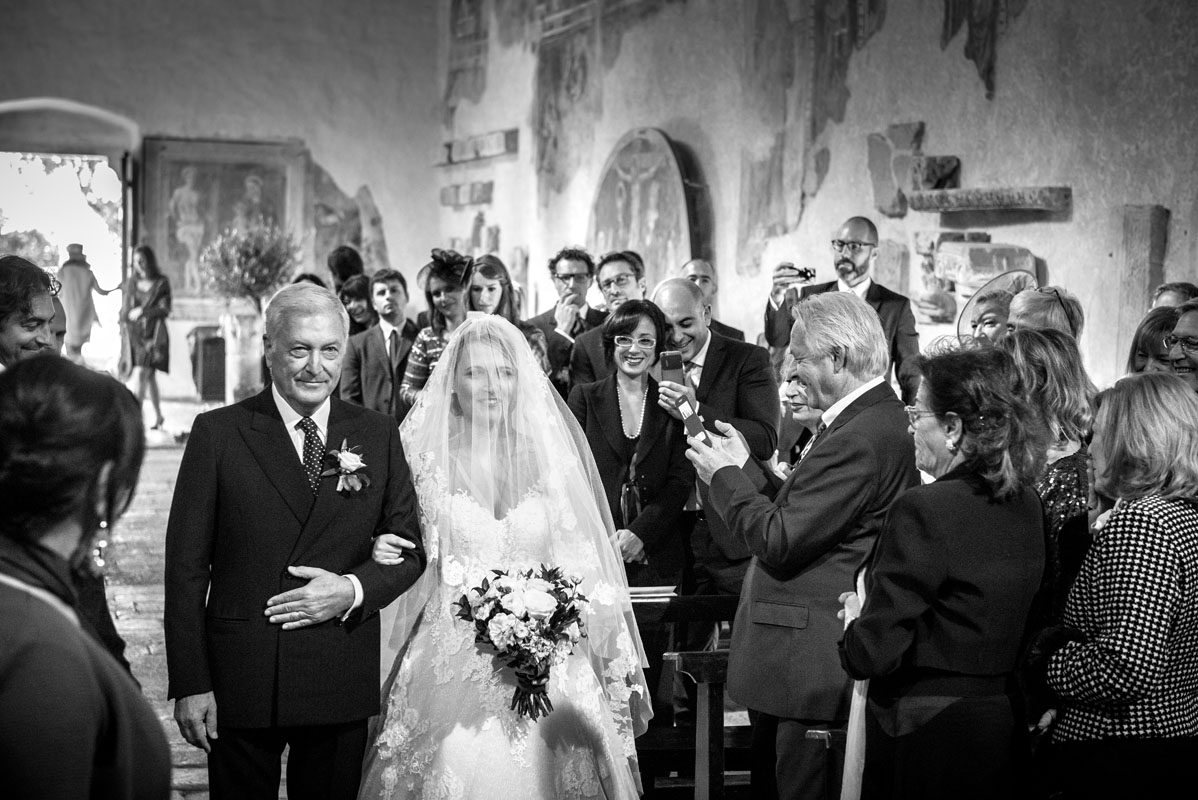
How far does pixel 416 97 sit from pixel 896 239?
1351 cm

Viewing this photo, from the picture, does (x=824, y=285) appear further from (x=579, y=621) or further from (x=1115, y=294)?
(x=579, y=621)

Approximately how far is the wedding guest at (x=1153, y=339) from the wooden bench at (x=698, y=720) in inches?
80.5

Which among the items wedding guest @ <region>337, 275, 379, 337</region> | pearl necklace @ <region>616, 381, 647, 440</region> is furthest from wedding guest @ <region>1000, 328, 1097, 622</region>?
wedding guest @ <region>337, 275, 379, 337</region>

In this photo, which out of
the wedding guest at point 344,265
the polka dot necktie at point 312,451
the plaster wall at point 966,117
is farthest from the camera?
the wedding guest at point 344,265

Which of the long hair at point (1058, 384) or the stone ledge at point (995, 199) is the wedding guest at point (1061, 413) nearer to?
the long hair at point (1058, 384)

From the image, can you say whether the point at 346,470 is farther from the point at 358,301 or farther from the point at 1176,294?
the point at 358,301

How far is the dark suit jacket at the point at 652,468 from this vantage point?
540 cm

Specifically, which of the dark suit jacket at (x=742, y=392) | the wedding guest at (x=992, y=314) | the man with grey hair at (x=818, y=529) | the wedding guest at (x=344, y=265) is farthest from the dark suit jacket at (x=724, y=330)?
the man with grey hair at (x=818, y=529)

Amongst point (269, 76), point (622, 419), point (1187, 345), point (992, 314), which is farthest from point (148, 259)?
point (1187, 345)

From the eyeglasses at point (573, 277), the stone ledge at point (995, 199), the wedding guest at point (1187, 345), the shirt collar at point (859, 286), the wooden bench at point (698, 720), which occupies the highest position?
the stone ledge at point (995, 199)

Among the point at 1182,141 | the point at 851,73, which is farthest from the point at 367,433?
the point at 851,73

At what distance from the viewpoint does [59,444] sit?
1768 millimetres

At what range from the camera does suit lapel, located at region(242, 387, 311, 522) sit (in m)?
3.45

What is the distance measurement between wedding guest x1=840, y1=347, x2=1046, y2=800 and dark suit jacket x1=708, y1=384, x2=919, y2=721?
39cm
